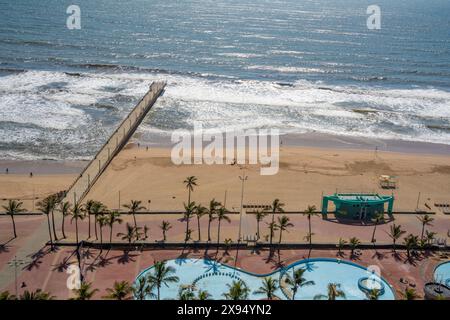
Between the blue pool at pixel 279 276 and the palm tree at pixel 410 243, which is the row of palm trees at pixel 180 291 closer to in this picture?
the blue pool at pixel 279 276

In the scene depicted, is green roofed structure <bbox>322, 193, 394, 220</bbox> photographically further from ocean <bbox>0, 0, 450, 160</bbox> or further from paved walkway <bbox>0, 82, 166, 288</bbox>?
ocean <bbox>0, 0, 450, 160</bbox>

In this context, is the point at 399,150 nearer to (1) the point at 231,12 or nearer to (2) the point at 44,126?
(2) the point at 44,126

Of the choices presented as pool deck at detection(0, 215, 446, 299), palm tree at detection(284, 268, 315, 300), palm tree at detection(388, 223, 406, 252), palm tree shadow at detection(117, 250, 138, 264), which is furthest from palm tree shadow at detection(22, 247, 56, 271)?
palm tree at detection(388, 223, 406, 252)

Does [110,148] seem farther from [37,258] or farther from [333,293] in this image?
[333,293]

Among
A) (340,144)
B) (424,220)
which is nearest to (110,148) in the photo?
(340,144)

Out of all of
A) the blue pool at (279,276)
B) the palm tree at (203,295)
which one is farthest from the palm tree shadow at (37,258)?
the palm tree at (203,295)
